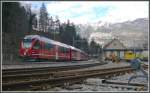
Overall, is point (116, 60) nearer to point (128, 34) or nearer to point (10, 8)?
point (128, 34)

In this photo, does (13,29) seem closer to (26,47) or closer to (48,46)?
(26,47)

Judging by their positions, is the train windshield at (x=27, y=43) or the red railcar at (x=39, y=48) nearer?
the red railcar at (x=39, y=48)

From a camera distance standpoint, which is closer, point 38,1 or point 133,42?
point 38,1

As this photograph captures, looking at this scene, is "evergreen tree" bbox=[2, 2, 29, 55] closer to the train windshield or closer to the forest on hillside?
the forest on hillside

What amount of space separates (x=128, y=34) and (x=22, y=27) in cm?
1557

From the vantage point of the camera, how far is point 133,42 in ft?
112

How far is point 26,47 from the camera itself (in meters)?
23.4

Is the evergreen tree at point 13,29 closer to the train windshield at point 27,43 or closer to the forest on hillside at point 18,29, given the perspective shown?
the forest on hillside at point 18,29

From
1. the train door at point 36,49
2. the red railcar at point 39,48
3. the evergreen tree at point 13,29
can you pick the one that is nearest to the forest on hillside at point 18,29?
the evergreen tree at point 13,29

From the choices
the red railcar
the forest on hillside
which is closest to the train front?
the red railcar

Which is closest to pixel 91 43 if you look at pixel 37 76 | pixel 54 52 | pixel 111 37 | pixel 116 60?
pixel 116 60

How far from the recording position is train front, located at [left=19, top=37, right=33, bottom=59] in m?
23.2

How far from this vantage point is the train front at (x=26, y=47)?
23.2 m

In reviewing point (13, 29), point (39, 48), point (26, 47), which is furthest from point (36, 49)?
point (13, 29)
